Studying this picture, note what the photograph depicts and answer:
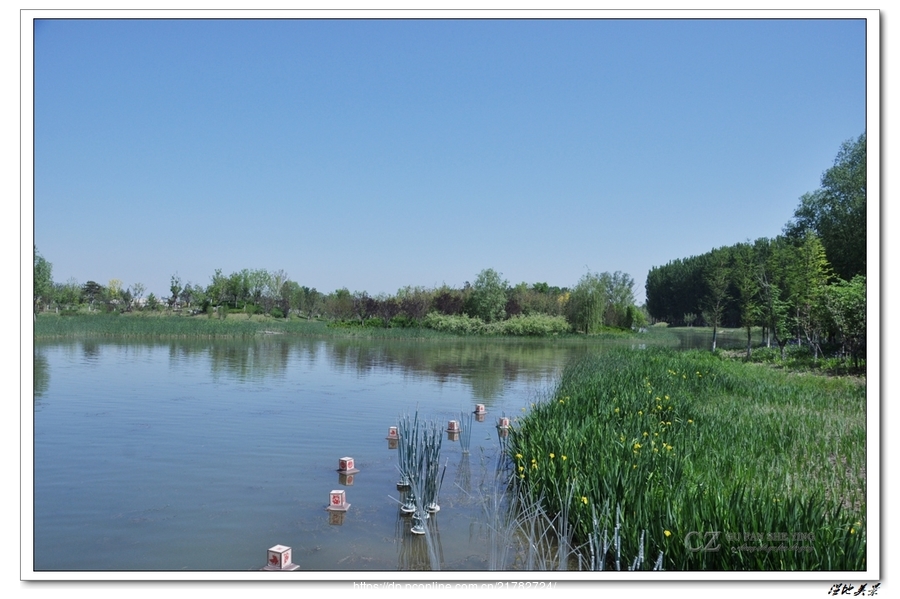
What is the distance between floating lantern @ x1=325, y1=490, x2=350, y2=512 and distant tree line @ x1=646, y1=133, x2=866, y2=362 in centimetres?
358

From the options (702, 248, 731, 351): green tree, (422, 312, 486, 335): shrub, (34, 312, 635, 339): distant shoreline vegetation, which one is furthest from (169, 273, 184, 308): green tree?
(702, 248, 731, 351): green tree

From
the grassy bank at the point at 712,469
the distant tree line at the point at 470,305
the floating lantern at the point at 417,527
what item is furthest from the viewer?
the distant tree line at the point at 470,305

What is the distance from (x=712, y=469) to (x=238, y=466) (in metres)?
3.89

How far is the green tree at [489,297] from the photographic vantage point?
25766mm

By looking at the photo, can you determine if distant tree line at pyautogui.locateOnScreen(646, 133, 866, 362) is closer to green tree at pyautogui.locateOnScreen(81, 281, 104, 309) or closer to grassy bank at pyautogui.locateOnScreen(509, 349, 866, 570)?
grassy bank at pyautogui.locateOnScreen(509, 349, 866, 570)

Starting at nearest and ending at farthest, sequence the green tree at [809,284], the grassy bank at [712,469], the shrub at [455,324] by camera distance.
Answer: the grassy bank at [712,469]
the green tree at [809,284]
the shrub at [455,324]

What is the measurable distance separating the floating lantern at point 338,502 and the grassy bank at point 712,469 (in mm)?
1268

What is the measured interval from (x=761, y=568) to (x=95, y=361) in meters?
13.0

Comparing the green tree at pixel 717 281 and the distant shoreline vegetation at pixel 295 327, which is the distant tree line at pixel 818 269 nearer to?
the green tree at pixel 717 281

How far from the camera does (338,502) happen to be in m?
4.47

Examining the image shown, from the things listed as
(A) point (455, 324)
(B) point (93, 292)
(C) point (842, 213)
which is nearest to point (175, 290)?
(B) point (93, 292)

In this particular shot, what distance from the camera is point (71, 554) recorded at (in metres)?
3.74

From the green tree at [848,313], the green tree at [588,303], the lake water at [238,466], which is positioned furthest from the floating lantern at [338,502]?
the green tree at [588,303]
